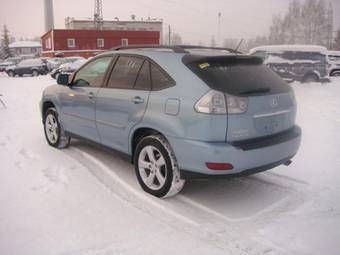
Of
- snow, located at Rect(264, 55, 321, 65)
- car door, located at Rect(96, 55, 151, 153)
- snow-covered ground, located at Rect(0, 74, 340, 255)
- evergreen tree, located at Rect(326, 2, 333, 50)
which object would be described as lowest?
snow-covered ground, located at Rect(0, 74, 340, 255)

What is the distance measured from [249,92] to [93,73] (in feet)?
8.10

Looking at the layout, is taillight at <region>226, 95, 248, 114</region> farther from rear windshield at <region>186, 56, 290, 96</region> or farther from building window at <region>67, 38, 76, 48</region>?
building window at <region>67, 38, 76, 48</region>

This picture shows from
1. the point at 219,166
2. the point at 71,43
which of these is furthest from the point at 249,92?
the point at 71,43

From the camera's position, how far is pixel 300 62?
1808 centimetres

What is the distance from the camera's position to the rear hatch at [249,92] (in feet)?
11.4

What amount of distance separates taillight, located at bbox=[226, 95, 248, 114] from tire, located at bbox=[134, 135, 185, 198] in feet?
2.64

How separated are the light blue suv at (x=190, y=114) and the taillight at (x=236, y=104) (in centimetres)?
1

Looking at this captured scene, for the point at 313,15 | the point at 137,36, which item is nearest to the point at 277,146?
the point at 137,36

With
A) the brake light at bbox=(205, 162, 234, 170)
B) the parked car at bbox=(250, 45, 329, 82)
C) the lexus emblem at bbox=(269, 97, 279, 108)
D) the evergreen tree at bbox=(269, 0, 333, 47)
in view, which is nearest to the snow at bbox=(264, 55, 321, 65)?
the parked car at bbox=(250, 45, 329, 82)

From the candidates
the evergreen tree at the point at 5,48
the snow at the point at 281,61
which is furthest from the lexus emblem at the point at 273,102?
the evergreen tree at the point at 5,48

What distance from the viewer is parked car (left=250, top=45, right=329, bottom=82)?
59.1ft

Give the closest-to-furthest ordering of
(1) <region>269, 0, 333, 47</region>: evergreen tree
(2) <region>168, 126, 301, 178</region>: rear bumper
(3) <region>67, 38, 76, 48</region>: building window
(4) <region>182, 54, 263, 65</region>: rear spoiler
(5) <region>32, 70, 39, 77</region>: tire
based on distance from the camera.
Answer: (2) <region>168, 126, 301, 178</region>: rear bumper → (4) <region>182, 54, 263, 65</region>: rear spoiler → (5) <region>32, 70, 39, 77</region>: tire → (3) <region>67, 38, 76, 48</region>: building window → (1) <region>269, 0, 333, 47</region>: evergreen tree

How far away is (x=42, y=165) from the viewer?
16.7 feet

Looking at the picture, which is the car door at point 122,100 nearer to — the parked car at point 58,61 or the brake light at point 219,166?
the brake light at point 219,166
